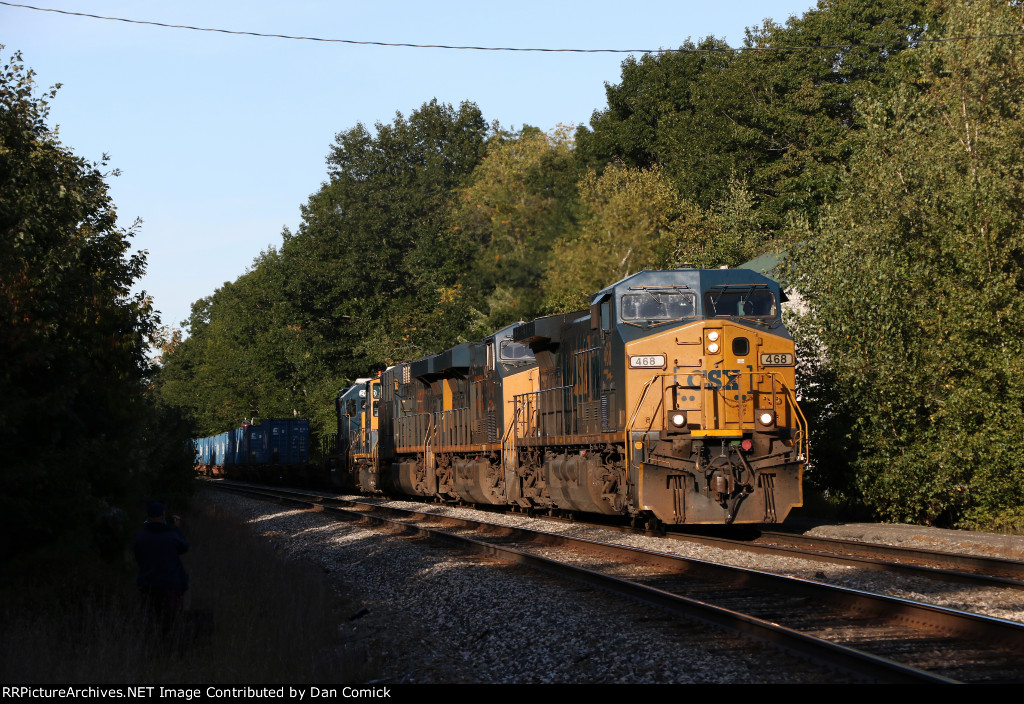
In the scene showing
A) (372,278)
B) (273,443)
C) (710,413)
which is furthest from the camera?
(372,278)

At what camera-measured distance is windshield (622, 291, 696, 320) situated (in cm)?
1647

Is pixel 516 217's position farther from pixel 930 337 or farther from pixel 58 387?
pixel 58 387

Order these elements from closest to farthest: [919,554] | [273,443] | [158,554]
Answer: [158,554], [919,554], [273,443]

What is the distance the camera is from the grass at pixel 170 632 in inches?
313

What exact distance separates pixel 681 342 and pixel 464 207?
202 feet

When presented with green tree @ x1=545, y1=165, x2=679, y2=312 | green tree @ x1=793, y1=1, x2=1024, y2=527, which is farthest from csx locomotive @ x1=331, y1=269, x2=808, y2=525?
green tree @ x1=545, y1=165, x2=679, y2=312

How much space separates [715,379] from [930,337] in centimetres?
591

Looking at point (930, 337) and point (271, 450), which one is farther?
point (271, 450)

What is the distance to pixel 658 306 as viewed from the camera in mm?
16516

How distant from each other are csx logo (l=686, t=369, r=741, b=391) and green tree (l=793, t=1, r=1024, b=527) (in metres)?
4.91

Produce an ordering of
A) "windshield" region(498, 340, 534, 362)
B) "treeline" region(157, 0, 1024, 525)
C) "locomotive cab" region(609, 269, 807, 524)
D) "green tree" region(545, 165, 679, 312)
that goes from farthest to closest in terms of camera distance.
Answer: "green tree" region(545, 165, 679, 312), "windshield" region(498, 340, 534, 362), "treeline" region(157, 0, 1024, 525), "locomotive cab" region(609, 269, 807, 524)

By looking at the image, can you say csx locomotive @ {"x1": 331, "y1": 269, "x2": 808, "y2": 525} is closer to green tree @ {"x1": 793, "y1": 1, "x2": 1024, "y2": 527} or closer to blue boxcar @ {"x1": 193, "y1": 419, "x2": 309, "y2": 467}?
green tree @ {"x1": 793, "y1": 1, "x2": 1024, "y2": 527}

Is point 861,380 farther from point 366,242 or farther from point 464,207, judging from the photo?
point 464,207

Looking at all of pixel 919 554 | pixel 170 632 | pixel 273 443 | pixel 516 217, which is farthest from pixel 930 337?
pixel 516 217
